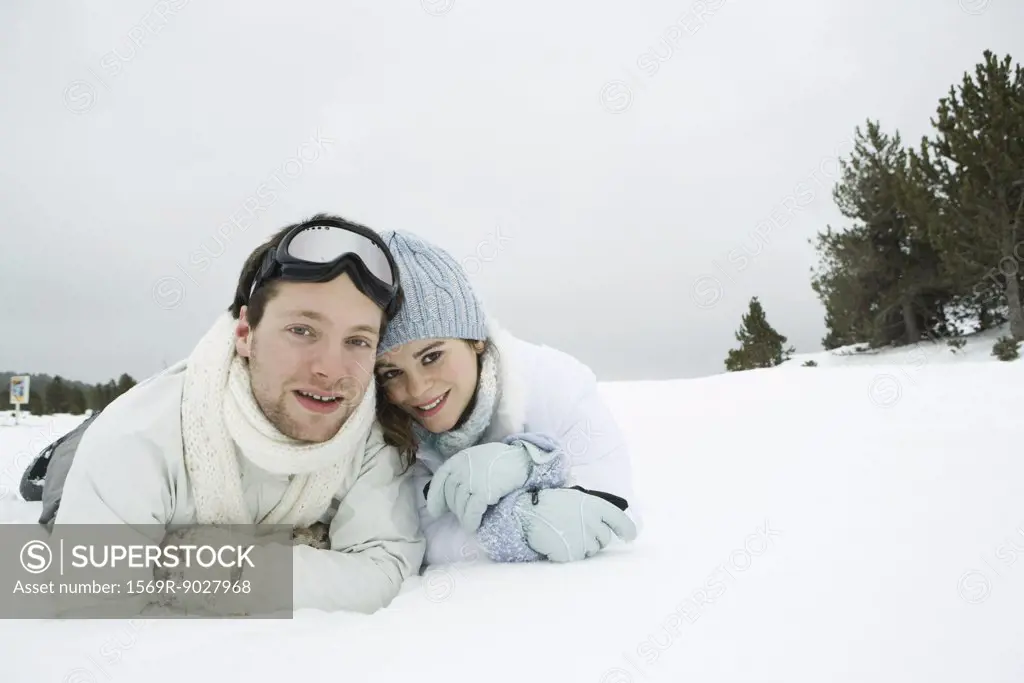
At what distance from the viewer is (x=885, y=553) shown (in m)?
1.73

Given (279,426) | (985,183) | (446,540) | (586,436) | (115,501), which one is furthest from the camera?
(985,183)

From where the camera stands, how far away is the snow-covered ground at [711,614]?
113 cm

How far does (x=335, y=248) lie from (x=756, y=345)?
75.3 feet

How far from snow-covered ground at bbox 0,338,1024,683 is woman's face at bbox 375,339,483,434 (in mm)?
531

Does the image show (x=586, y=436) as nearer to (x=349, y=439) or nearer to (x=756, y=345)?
(x=349, y=439)

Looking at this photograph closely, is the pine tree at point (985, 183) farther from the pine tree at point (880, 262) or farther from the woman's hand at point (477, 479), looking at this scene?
the woman's hand at point (477, 479)

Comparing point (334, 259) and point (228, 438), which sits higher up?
point (334, 259)

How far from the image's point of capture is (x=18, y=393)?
7.64 metres

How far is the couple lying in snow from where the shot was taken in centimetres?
168

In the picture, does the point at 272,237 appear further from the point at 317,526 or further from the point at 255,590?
the point at 255,590

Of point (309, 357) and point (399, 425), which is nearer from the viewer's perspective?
point (309, 357)

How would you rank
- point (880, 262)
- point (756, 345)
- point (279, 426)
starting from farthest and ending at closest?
point (756, 345) < point (880, 262) < point (279, 426)

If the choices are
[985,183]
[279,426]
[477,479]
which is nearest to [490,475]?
[477,479]

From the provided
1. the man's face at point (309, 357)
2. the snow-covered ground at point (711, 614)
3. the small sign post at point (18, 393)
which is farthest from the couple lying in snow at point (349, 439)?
the small sign post at point (18, 393)
